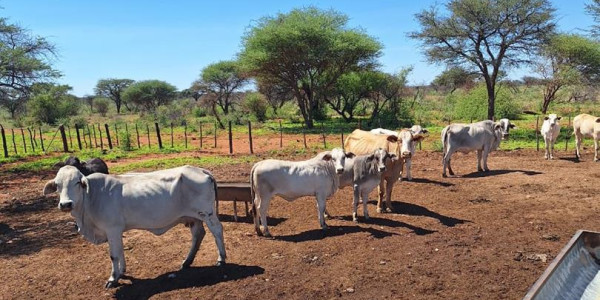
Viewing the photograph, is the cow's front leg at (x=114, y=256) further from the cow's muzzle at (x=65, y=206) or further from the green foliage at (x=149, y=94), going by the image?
the green foliage at (x=149, y=94)

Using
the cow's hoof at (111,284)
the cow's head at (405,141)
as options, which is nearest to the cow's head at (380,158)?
the cow's head at (405,141)

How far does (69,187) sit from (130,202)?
2.73ft

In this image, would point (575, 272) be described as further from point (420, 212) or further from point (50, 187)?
point (50, 187)

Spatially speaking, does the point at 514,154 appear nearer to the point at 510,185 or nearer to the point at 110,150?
the point at 510,185

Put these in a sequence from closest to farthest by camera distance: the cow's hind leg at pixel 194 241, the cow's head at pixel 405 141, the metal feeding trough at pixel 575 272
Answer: the metal feeding trough at pixel 575 272 < the cow's hind leg at pixel 194 241 < the cow's head at pixel 405 141

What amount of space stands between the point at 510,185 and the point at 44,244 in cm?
1102

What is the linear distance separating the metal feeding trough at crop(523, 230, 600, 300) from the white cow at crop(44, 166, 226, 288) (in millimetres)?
4569

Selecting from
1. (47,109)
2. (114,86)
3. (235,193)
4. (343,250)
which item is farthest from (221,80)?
(343,250)

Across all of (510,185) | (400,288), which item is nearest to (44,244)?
(400,288)

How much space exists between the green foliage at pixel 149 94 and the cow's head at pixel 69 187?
54.6 m

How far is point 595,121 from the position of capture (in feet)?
Answer: 48.8

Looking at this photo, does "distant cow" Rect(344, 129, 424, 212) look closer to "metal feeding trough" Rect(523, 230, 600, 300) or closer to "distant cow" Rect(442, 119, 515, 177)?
"distant cow" Rect(442, 119, 515, 177)

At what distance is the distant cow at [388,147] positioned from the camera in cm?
1019

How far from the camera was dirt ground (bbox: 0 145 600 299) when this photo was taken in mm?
6281
